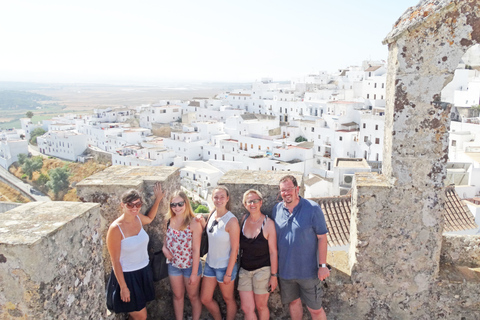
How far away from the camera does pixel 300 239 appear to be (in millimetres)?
3467

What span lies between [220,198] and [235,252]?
1.68ft

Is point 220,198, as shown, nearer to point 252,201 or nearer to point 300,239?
point 252,201

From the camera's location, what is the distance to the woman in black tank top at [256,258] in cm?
357

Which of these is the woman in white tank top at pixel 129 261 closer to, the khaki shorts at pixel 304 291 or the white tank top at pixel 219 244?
the white tank top at pixel 219 244

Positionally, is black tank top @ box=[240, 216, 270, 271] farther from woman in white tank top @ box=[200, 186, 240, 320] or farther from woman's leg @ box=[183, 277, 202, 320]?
woman's leg @ box=[183, 277, 202, 320]

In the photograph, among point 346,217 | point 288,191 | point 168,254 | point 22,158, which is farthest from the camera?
point 22,158

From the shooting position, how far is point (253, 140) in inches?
1640

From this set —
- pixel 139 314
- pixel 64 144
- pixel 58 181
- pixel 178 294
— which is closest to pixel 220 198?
pixel 178 294

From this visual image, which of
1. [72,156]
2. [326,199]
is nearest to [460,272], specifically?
[326,199]

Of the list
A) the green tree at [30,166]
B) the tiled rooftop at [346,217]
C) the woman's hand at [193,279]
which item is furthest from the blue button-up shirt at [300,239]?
the green tree at [30,166]

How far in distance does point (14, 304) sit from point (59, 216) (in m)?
0.65

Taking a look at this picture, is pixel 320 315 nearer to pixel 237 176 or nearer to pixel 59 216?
pixel 237 176

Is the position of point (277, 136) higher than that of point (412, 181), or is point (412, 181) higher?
point (412, 181)

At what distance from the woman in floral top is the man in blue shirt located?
0.80m
